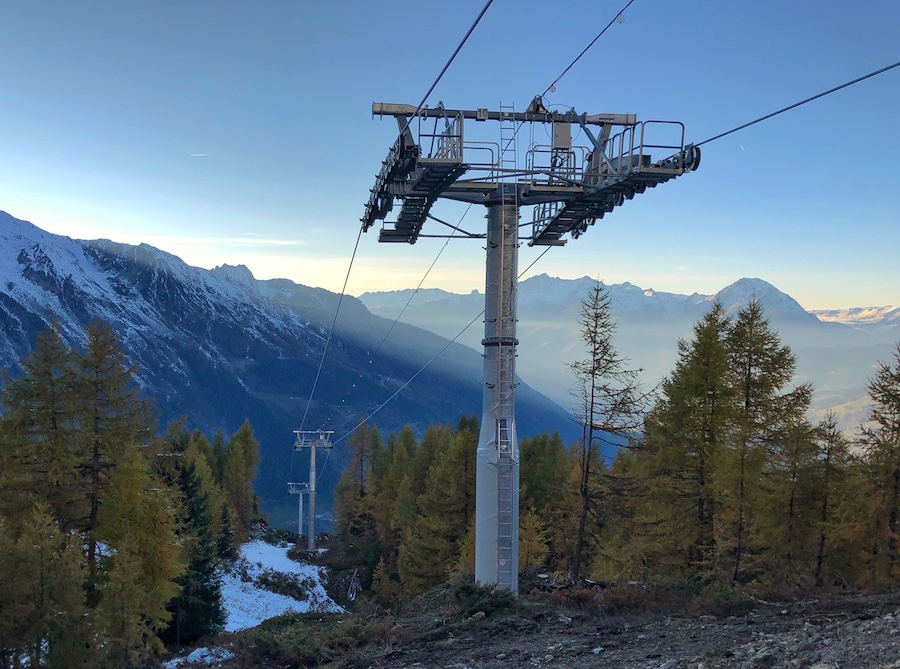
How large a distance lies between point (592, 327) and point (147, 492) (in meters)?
14.2

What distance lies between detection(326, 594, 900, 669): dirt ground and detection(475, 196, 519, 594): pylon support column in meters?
2.03

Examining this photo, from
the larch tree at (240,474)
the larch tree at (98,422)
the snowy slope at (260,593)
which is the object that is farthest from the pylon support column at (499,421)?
the larch tree at (240,474)

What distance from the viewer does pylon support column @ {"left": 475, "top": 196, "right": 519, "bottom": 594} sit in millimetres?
15281

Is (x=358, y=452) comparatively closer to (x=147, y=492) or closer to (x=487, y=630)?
(x=147, y=492)

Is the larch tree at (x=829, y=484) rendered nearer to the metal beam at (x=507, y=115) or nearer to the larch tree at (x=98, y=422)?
the metal beam at (x=507, y=115)

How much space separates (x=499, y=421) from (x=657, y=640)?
6.23m

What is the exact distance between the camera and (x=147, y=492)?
19.9 meters

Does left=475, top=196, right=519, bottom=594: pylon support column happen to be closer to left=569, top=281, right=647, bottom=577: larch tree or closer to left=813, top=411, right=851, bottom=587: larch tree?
left=569, top=281, right=647, bottom=577: larch tree

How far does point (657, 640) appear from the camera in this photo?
10.1m

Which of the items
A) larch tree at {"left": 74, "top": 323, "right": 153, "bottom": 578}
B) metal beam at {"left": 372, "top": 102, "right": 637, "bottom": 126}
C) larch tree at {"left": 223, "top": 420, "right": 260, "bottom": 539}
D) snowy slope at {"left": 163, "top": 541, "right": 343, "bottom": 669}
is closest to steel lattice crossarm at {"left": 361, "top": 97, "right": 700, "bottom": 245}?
metal beam at {"left": 372, "top": 102, "right": 637, "bottom": 126}

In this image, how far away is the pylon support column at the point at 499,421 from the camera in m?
15.3

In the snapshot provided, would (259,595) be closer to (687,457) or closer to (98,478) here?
(98,478)

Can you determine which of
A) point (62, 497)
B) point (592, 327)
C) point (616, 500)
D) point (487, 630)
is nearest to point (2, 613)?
point (62, 497)

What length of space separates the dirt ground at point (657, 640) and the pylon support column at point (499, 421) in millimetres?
2033
